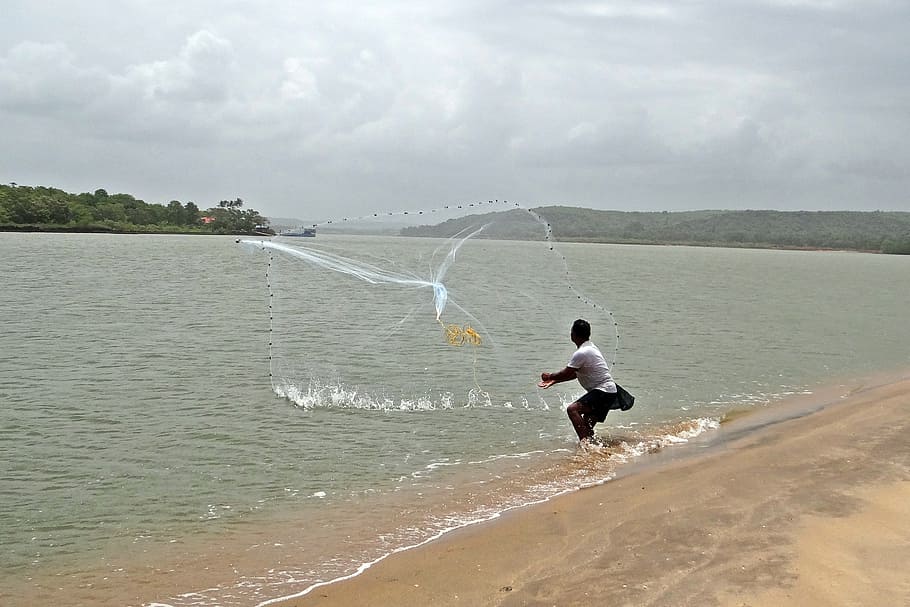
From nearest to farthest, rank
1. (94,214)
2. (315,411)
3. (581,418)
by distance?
(581,418), (315,411), (94,214)

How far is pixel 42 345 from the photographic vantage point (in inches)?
737

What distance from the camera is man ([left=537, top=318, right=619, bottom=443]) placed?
1079cm

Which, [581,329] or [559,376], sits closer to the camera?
[581,329]

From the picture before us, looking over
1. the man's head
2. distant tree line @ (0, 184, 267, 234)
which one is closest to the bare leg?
the man's head

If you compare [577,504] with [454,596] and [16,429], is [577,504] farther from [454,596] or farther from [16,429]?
[16,429]

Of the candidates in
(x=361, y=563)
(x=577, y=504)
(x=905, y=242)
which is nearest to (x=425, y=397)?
(x=577, y=504)

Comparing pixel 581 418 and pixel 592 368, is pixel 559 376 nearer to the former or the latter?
pixel 592 368

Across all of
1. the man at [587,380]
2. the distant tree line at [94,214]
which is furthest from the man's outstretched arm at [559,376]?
the distant tree line at [94,214]

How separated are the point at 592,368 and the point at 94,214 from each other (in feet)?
498

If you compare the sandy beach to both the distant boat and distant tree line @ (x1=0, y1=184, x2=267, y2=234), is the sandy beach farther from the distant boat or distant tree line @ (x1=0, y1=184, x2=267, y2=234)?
distant tree line @ (x1=0, y1=184, x2=267, y2=234)

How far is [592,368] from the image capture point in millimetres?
10836

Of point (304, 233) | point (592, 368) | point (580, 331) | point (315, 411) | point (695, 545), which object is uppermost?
point (304, 233)

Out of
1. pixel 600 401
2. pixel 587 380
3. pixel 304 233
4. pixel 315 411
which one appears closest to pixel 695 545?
pixel 600 401

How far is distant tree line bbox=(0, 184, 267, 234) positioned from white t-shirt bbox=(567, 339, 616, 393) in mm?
107464
